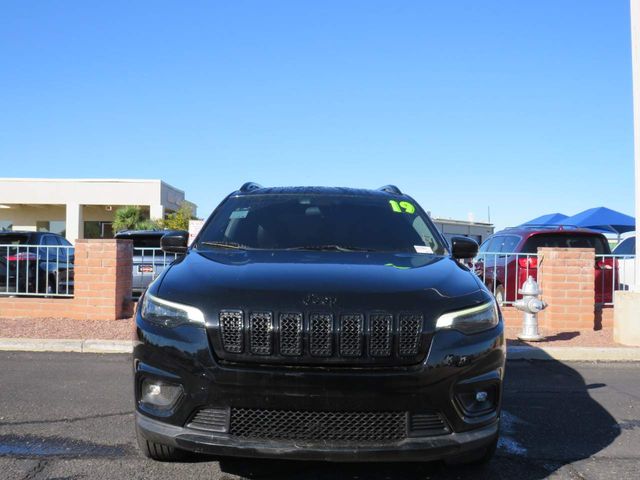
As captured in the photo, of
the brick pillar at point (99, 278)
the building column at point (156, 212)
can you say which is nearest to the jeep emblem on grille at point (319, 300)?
the brick pillar at point (99, 278)

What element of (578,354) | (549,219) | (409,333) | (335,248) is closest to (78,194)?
(549,219)

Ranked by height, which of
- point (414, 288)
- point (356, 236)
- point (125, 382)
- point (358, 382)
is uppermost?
point (356, 236)

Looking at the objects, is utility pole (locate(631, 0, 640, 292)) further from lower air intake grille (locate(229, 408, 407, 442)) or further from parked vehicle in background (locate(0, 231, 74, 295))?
parked vehicle in background (locate(0, 231, 74, 295))

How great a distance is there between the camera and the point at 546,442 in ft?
13.8

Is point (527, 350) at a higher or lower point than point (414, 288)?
lower

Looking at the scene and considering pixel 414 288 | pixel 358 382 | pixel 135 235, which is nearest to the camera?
pixel 358 382

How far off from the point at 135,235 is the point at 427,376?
376 inches

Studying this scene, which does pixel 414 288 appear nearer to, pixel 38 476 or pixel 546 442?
pixel 546 442

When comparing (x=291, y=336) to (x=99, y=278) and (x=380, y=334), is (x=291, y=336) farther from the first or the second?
(x=99, y=278)

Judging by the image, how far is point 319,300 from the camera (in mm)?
2877

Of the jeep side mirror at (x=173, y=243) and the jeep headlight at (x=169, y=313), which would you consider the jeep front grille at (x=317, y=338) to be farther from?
the jeep side mirror at (x=173, y=243)

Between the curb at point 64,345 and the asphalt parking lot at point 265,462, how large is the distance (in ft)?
1.59

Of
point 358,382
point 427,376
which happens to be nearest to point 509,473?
point 427,376

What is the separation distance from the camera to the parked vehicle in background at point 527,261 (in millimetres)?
9461
